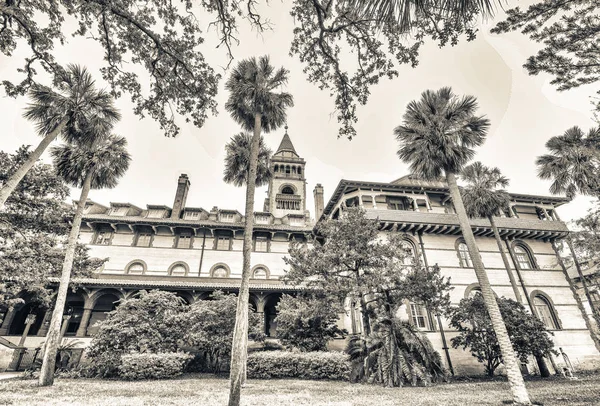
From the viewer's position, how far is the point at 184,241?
23688 millimetres

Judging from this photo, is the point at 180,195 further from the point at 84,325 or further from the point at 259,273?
the point at 84,325

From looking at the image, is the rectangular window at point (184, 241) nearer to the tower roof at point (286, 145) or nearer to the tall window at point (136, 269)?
the tall window at point (136, 269)

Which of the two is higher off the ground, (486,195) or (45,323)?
(486,195)

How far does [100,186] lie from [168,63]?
11875 millimetres

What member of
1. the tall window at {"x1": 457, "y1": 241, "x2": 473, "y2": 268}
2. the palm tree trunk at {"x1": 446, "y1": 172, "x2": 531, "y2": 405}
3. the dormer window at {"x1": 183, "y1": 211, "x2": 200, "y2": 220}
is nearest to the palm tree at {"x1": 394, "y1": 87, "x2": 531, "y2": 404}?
the palm tree trunk at {"x1": 446, "y1": 172, "x2": 531, "y2": 405}

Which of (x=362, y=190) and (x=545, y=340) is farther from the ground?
(x=362, y=190)

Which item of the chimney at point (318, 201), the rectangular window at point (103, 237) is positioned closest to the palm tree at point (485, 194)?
the chimney at point (318, 201)

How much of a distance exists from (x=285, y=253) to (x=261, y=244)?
2.27 metres

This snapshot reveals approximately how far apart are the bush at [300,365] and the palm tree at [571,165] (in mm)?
14911

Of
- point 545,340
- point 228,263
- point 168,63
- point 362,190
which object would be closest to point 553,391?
point 545,340

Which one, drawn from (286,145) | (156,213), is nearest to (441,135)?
(156,213)

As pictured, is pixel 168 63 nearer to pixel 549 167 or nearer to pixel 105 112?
pixel 105 112

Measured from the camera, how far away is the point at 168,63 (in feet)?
21.9

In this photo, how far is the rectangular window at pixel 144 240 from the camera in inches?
900
